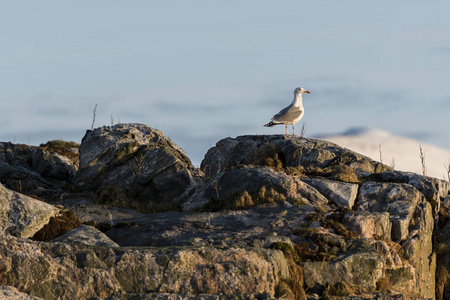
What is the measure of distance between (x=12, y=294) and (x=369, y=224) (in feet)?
37.7

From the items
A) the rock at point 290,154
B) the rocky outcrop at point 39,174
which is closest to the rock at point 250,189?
the rock at point 290,154

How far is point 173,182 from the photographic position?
25.8 m

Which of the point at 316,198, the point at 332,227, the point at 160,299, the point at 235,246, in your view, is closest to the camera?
the point at 160,299

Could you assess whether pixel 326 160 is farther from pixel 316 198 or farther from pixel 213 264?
pixel 213 264

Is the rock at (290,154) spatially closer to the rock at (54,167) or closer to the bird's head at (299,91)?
the bird's head at (299,91)

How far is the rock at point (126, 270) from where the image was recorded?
1145 centimetres

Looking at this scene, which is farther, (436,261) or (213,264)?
(436,261)

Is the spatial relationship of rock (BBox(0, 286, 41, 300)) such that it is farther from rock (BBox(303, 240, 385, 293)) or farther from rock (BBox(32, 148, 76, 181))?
rock (BBox(32, 148, 76, 181))

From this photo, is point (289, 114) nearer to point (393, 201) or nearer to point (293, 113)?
point (293, 113)

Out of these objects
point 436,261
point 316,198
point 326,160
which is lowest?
point 436,261

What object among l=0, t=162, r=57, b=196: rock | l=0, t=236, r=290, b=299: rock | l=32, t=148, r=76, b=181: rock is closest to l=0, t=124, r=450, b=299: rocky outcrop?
l=0, t=236, r=290, b=299: rock

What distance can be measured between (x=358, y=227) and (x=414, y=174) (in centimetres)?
906

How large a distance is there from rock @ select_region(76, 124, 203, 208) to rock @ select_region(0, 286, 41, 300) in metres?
13.1

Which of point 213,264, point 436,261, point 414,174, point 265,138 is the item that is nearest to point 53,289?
point 213,264
